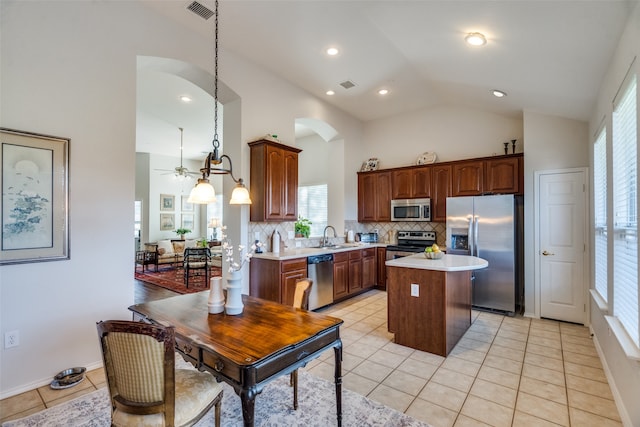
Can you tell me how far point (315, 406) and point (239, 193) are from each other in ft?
5.55

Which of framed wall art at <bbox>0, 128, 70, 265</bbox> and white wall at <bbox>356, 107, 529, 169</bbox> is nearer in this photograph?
framed wall art at <bbox>0, 128, 70, 265</bbox>

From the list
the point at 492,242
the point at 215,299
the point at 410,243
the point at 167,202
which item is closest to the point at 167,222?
the point at 167,202

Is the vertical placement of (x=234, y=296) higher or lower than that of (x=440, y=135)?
lower

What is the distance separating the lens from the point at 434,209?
5348mm

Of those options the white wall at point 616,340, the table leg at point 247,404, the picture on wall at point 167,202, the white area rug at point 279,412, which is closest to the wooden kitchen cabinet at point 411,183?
the white wall at point 616,340

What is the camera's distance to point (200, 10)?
3.15m

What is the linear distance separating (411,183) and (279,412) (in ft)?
14.8

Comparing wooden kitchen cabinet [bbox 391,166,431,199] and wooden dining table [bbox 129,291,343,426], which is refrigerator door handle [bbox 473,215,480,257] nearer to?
wooden kitchen cabinet [bbox 391,166,431,199]

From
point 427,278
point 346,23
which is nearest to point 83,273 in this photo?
point 427,278

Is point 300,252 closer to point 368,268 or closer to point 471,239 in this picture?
point 368,268

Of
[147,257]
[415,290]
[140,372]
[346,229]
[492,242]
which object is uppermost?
[346,229]

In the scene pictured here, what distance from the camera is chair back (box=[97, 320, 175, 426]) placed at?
4.21 feet

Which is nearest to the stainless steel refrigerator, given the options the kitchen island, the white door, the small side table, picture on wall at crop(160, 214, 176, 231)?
the white door

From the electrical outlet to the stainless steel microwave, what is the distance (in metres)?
5.25
